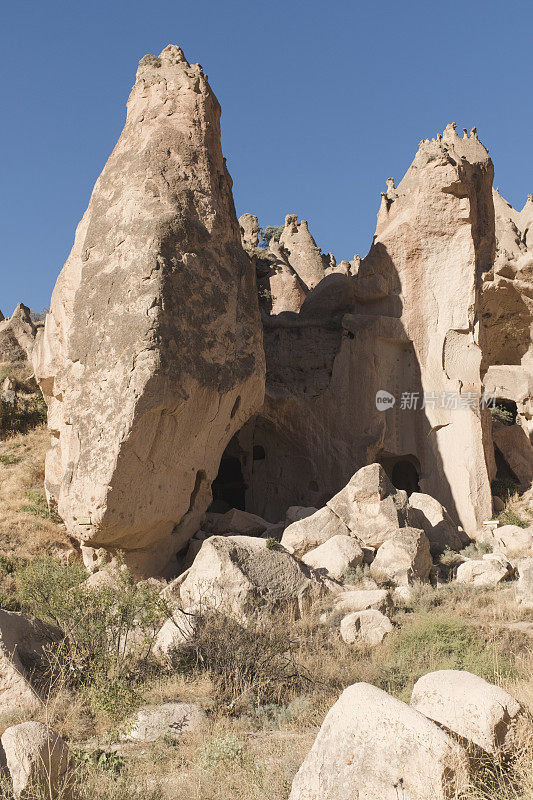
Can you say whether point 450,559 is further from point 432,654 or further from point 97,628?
point 97,628

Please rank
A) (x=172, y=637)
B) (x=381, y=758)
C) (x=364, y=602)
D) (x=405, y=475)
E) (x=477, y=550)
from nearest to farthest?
(x=381, y=758)
(x=172, y=637)
(x=364, y=602)
(x=477, y=550)
(x=405, y=475)

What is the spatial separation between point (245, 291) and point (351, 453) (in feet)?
15.1

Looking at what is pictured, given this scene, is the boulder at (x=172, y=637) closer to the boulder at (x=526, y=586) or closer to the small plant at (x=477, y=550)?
the boulder at (x=526, y=586)

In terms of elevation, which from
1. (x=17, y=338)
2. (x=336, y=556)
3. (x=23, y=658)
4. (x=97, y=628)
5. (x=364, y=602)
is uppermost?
(x=17, y=338)

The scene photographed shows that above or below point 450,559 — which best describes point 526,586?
below

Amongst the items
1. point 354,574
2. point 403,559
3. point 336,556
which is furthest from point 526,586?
point 336,556

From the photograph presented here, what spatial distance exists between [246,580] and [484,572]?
13.4 ft

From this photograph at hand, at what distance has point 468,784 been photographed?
322cm

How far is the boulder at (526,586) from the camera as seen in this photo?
8516 millimetres

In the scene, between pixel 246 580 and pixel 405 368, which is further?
pixel 405 368

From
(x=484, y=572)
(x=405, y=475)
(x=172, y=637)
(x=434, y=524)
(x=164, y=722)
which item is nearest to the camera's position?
(x=164, y=722)

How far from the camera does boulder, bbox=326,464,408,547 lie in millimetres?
11055

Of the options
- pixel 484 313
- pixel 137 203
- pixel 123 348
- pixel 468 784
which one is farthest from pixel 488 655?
pixel 484 313

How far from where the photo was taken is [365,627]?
7.45 m
